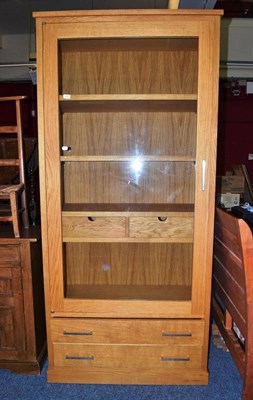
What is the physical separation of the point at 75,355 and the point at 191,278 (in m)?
0.76

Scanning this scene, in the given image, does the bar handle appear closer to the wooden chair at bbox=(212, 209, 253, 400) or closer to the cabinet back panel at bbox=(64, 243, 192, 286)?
the wooden chair at bbox=(212, 209, 253, 400)

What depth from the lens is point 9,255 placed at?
1.68m

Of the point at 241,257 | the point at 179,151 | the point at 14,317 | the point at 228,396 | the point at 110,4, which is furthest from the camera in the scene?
the point at 110,4

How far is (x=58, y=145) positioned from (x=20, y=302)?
2.92ft

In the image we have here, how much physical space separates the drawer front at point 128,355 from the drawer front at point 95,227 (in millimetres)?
602

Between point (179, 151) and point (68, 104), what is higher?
point (68, 104)

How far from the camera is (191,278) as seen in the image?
5.52 ft

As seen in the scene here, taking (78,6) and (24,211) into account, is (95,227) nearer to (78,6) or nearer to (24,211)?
(24,211)

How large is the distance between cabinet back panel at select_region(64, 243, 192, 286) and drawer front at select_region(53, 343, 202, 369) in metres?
0.40

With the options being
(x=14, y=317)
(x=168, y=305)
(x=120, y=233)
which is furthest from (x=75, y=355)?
(x=120, y=233)

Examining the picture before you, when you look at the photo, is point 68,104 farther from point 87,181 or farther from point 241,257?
point 241,257

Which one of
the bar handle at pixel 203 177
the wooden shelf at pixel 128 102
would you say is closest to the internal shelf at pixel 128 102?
the wooden shelf at pixel 128 102

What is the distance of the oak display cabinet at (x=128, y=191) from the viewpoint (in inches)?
58.8

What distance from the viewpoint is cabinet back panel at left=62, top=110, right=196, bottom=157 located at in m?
1.87
